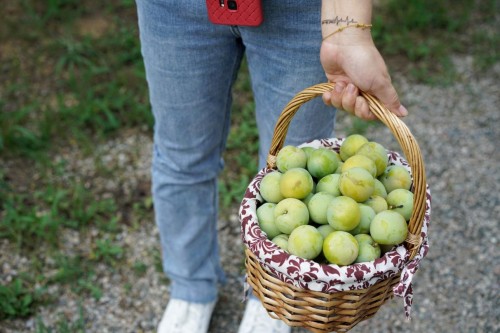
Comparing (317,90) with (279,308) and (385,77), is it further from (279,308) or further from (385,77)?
(279,308)

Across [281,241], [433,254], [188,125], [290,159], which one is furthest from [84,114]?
[281,241]

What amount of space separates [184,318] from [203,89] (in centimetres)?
83

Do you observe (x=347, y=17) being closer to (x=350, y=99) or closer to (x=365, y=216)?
(x=350, y=99)

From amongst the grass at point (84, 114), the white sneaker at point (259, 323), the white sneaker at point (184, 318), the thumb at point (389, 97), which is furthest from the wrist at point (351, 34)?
the grass at point (84, 114)

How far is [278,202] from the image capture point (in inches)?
54.4

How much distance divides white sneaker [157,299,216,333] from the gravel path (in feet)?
0.36

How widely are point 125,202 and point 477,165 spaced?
1603mm

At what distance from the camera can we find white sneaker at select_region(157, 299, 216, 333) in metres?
2.04

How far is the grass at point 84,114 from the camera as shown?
7.95ft

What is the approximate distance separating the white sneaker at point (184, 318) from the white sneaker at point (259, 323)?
14 centimetres

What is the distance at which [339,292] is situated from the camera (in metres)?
1.25

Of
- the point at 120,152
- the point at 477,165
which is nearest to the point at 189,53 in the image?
the point at 120,152

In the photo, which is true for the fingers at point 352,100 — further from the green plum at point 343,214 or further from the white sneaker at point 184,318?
the white sneaker at point 184,318

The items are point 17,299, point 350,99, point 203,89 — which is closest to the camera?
point 350,99
